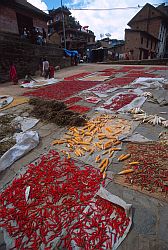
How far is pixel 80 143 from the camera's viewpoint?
11.0 ft

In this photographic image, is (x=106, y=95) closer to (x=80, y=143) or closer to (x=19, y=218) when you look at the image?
(x=80, y=143)

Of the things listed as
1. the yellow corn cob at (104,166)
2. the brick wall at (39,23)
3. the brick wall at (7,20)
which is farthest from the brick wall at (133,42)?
the yellow corn cob at (104,166)

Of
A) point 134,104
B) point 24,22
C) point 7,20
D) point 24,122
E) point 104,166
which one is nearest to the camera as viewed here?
point 104,166

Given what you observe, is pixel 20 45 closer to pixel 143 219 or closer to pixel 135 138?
pixel 135 138

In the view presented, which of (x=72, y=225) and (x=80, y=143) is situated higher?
(x=80, y=143)

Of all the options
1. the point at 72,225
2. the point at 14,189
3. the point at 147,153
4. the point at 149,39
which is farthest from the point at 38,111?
the point at 149,39

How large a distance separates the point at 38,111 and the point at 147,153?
11.9 feet

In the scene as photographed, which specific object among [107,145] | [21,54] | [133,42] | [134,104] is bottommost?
[107,145]

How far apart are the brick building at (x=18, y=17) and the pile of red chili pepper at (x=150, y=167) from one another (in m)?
17.9

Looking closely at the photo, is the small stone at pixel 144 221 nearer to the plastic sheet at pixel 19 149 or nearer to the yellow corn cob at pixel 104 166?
the yellow corn cob at pixel 104 166

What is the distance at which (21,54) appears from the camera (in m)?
13.2

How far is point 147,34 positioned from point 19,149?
38547 millimetres

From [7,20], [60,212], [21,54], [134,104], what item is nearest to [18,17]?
[7,20]

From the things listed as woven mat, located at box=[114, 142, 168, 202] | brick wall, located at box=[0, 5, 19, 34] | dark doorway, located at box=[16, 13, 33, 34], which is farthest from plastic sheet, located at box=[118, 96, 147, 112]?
dark doorway, located at box=[16, 13, 33, 34]
